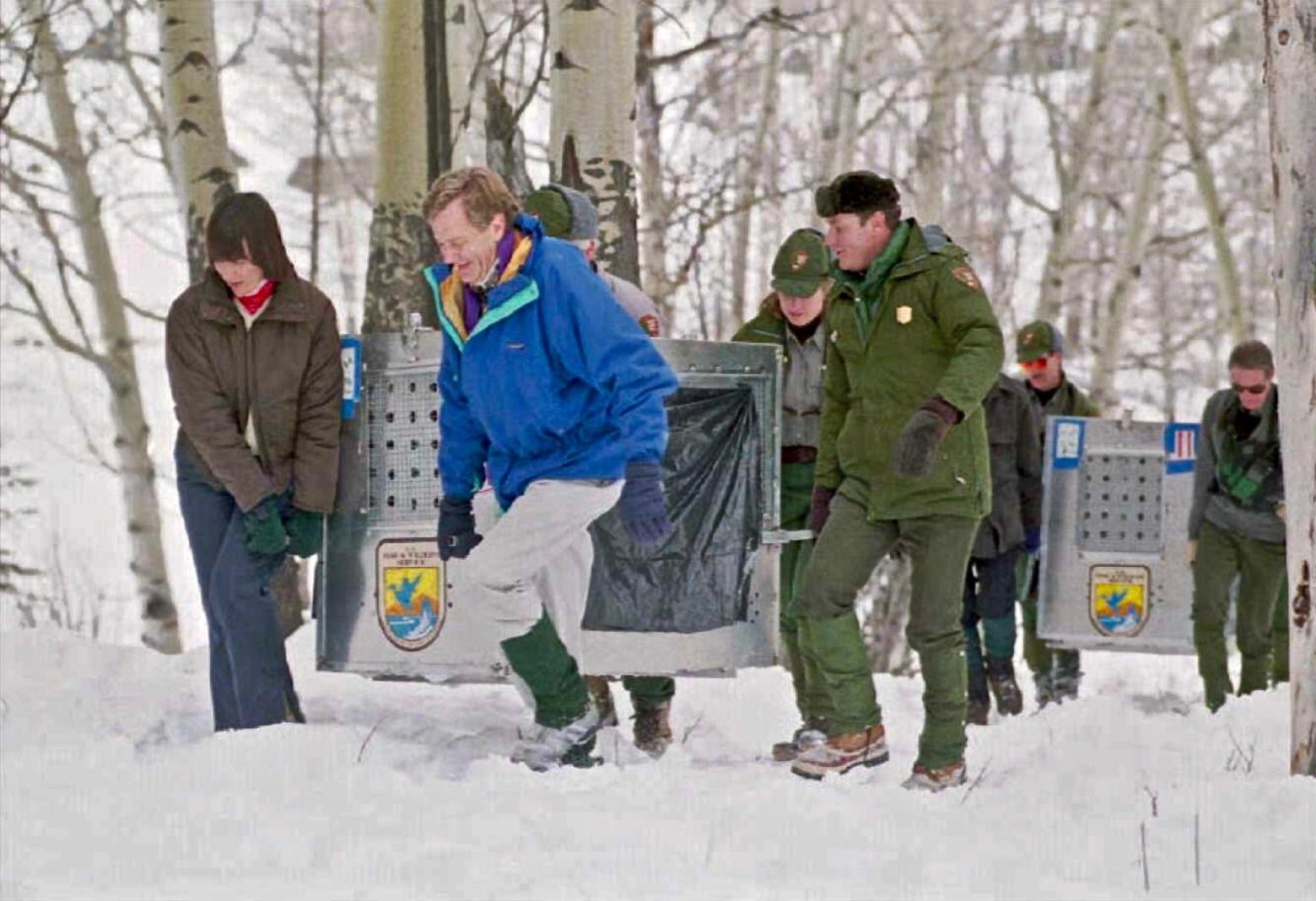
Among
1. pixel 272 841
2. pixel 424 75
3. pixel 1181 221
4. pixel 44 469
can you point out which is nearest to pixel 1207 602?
pixel 424 75

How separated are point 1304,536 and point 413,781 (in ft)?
8.72

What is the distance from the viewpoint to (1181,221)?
37188 mm

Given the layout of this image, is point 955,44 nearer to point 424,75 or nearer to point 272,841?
point 424,75

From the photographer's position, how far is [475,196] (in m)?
5.33

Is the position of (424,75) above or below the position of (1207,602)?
above

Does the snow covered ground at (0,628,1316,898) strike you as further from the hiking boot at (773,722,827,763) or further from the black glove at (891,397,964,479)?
the black glove at (891,397,964,479)

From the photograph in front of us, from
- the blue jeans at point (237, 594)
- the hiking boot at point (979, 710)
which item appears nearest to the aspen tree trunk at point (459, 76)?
the blue jeans at point (237, 594)

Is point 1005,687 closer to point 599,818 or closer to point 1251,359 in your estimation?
point 1251,359

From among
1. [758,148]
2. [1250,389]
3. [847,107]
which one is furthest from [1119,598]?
[758,148]

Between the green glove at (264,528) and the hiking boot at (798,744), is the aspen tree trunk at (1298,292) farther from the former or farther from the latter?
the green glove at (264,528)

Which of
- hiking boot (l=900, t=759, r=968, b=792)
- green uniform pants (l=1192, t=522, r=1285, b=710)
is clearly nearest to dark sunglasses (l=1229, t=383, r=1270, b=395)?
green uniform pants (l=1192, t=522, r=1285, b=710)

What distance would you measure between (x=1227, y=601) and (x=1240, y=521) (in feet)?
1.67

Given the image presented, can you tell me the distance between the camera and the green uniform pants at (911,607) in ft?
19.1

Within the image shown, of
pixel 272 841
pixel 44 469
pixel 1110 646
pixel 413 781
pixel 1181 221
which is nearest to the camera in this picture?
pixel 272 841
